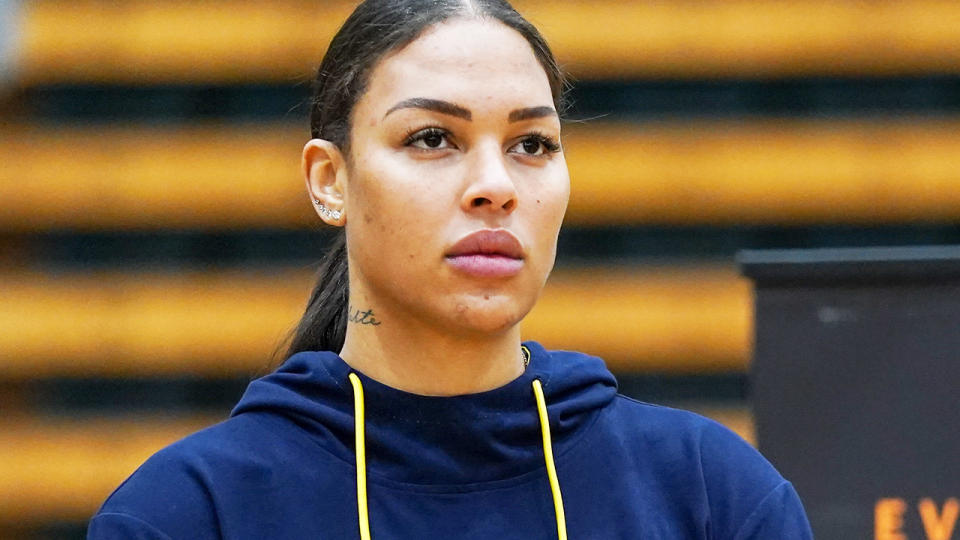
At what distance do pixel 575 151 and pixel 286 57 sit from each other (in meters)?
3.09

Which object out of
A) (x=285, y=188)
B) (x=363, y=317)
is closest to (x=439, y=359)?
(x=363, y=317)

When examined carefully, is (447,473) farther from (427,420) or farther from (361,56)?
(361,56)

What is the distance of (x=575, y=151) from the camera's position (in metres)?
15.6

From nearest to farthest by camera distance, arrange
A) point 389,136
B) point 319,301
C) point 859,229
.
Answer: point 389,136 < point 319,301 < point 859,229

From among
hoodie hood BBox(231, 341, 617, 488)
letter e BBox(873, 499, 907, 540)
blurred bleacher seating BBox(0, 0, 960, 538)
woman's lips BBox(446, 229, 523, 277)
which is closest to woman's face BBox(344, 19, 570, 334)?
woman's lips BBox(446, 229, 523, 277)

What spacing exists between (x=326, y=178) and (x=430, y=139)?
10.0 inches

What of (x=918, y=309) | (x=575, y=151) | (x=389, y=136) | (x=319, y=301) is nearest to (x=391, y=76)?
(x=389, y=136)

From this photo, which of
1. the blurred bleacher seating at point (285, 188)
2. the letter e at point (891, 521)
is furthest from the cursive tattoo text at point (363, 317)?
the blurred bleacher seating at point (285, 188)

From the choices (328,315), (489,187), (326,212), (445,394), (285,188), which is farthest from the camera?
(285,188)

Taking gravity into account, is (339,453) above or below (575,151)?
above

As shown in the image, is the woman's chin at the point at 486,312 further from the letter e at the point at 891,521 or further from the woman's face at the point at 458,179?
the letter e at the point at 891,521

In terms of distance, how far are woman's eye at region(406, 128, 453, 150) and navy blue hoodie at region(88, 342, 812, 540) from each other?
359mm

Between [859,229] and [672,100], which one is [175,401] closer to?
[672,100]

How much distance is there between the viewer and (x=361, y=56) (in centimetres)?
232
